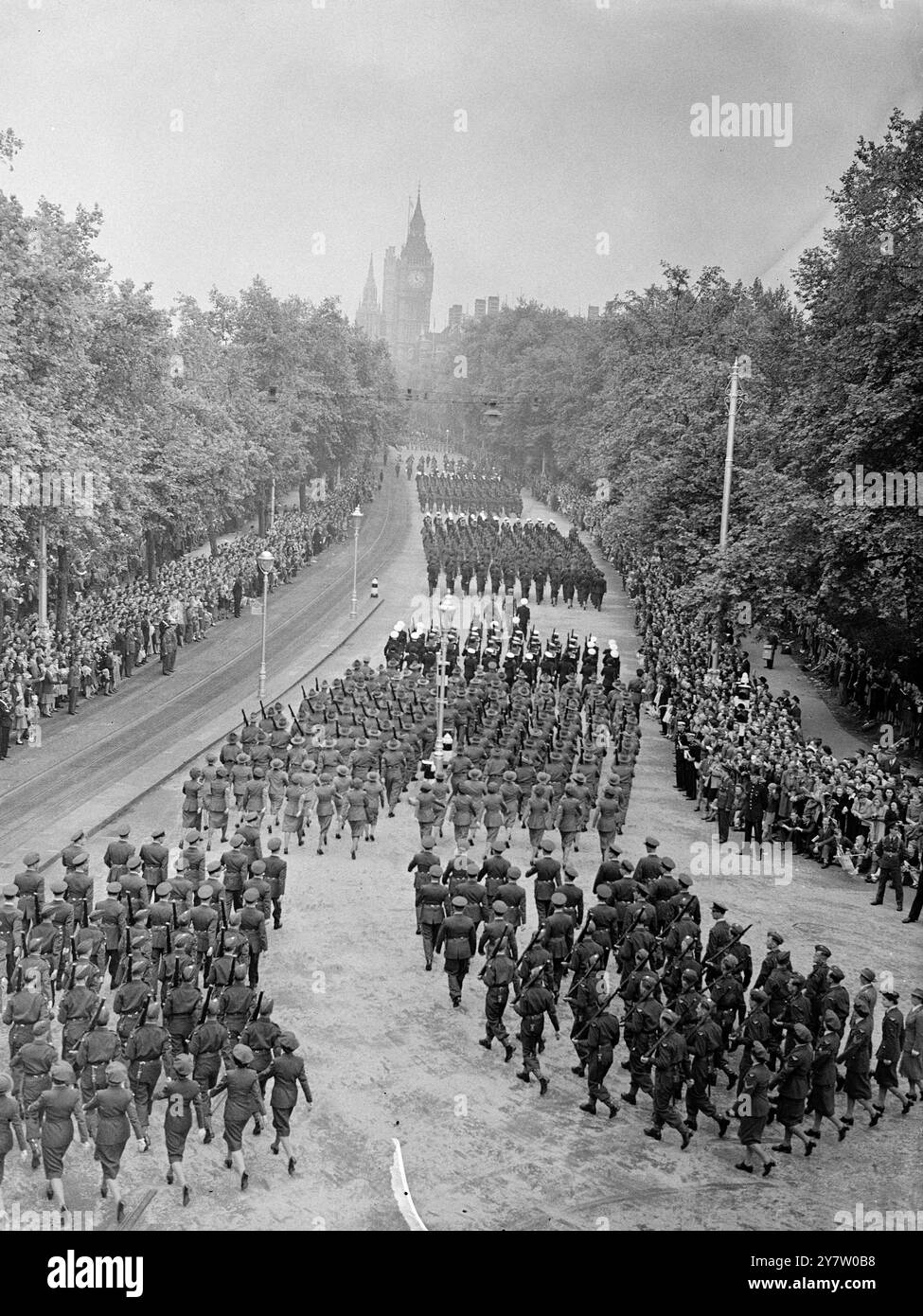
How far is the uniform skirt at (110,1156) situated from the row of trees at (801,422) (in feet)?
53.3

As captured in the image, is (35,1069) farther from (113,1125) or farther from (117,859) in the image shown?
(117,859)

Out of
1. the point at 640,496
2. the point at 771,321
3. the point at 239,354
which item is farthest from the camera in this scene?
the point at 239,354

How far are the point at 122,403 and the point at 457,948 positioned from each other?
2342 cm

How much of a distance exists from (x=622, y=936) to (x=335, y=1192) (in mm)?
5046

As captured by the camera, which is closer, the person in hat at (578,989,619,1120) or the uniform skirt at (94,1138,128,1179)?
the uniform skirt at (94,1138,128,1179)

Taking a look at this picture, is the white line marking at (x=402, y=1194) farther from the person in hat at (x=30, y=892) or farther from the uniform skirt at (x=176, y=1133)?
the person in hat at (x=30, y=892)

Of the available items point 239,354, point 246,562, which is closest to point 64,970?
point 246,562

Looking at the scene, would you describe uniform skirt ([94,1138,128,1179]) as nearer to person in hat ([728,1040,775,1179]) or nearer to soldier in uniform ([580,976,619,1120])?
soldier in uniform ([580,976,619,1120])

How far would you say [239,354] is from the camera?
5547 centimetres

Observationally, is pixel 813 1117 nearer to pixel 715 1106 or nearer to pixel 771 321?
pixel 715 1106

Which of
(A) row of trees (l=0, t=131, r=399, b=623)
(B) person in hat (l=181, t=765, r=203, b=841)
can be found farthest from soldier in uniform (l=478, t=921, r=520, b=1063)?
(A) row of trees (l=0, t=131, r=399, b=623)

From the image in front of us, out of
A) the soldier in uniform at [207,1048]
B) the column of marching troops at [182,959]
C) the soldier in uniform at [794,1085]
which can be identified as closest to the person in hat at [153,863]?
the column of marching troops at [182,959]

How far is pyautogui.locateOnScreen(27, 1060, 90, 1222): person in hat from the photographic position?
971 centimetres

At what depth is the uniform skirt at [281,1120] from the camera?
10.5 meters
